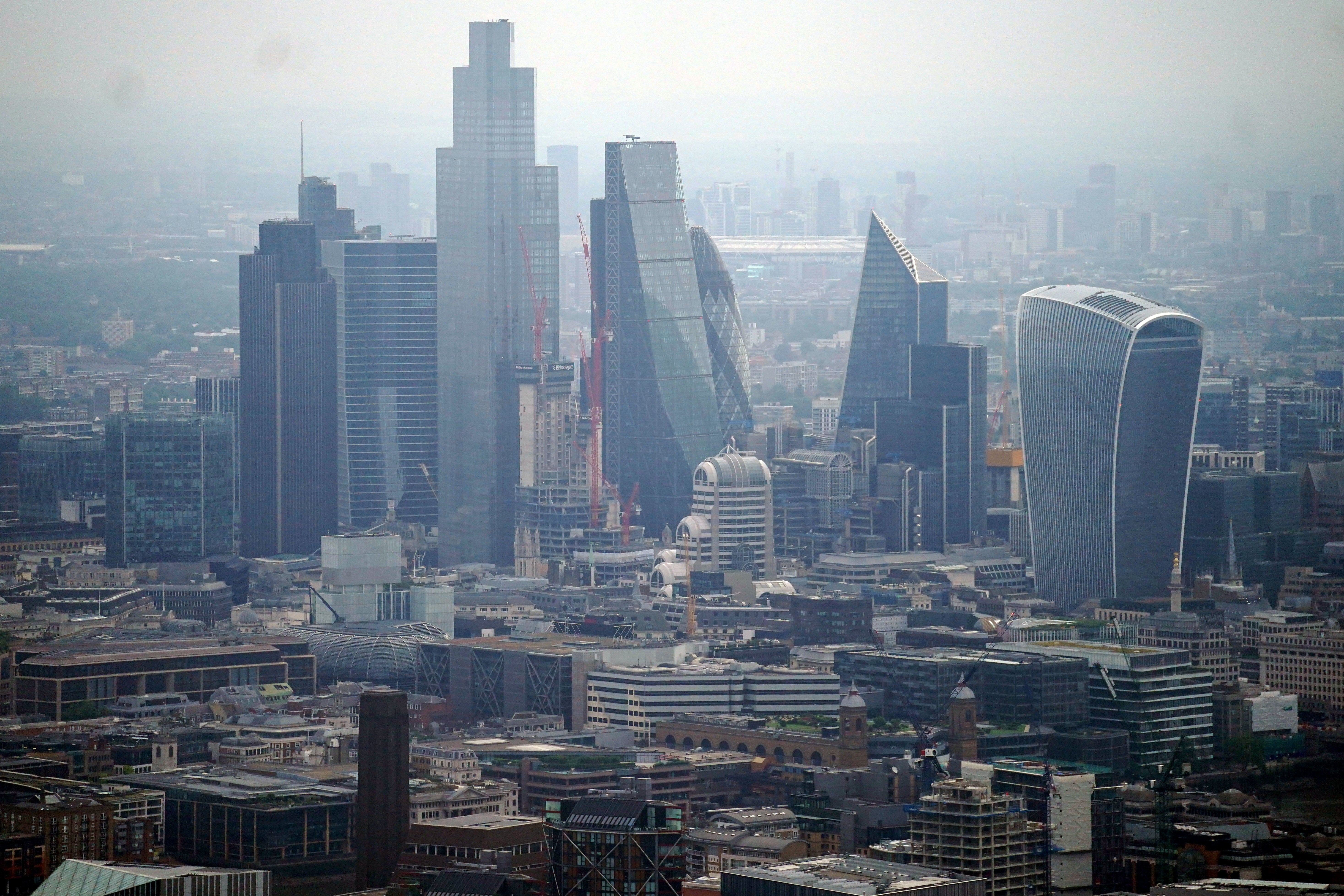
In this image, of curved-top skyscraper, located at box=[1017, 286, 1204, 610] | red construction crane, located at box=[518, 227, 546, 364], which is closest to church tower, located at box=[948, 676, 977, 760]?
curved-top skyscraper, located at box=[1017, 286, 1204, 610]

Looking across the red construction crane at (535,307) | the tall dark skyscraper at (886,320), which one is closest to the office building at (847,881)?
the red construction crane at (535,307)

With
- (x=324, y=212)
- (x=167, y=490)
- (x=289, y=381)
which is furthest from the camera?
(x=324, y=212)

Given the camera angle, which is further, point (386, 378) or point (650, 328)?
point (386, 378)

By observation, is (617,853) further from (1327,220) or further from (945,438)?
(945,438)

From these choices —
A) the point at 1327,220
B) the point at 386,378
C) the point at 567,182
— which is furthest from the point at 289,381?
the point at 1327,220

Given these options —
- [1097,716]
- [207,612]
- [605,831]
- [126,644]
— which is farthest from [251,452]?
[605,831]

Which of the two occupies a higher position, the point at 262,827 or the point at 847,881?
the point at 847,881

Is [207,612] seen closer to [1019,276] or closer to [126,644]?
[126,644]

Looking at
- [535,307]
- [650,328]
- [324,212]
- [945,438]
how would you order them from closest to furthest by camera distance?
1. [945,438]
2. [535,307]
3. [650,328]
4. [324,212]
